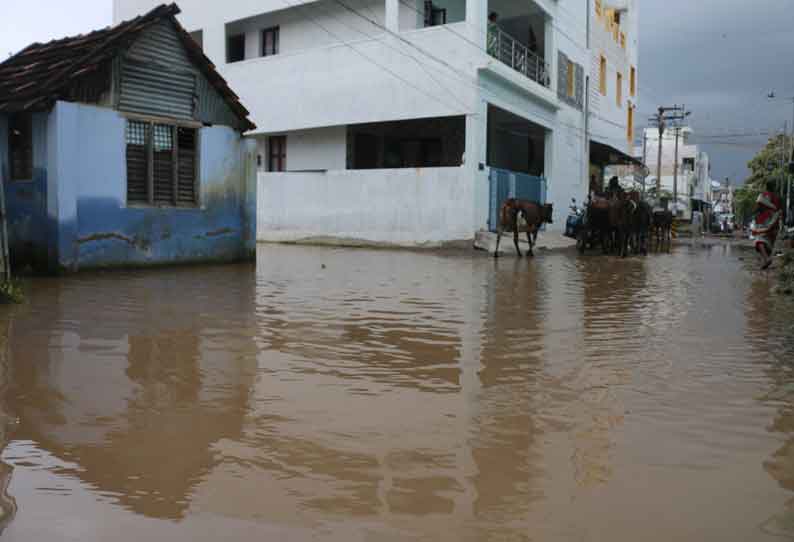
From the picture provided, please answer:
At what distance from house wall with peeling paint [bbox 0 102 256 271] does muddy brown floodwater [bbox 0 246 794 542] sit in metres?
3.79

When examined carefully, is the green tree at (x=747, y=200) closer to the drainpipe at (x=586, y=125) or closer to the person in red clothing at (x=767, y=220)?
the drainpipe at (x=586, y=125)

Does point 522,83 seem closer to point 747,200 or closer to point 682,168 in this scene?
point 747,200

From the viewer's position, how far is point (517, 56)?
80.3ft

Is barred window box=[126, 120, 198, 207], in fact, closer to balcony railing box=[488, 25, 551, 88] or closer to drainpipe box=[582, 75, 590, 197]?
balcony railing box=[488, 25, 551, 88]

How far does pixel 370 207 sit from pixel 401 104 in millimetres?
3141

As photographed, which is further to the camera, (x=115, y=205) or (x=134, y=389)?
(x=115, y=205)

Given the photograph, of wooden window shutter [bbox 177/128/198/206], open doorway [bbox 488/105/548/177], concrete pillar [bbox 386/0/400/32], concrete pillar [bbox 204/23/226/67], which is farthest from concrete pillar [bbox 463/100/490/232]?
concrete pillar [bbox 204/23/226/67]

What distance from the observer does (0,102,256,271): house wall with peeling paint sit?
11.3m

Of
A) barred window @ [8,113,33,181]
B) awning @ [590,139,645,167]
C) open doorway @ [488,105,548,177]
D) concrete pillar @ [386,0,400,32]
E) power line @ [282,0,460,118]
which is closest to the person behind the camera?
barred window @ [8,113,33,181]

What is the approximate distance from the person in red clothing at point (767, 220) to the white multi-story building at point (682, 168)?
52.5m

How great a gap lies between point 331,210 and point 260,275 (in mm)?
11050

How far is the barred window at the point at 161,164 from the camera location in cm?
1273

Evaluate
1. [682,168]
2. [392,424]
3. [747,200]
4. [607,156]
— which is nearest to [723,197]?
[682,168]

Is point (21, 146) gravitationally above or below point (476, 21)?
below
